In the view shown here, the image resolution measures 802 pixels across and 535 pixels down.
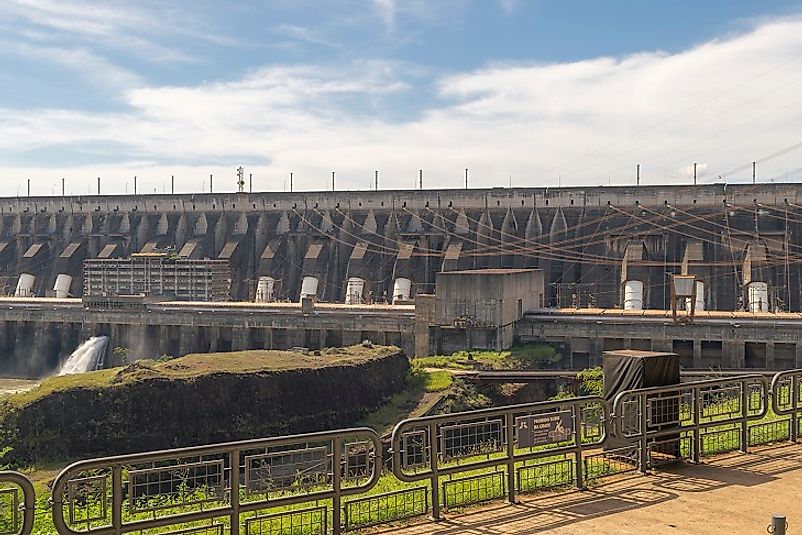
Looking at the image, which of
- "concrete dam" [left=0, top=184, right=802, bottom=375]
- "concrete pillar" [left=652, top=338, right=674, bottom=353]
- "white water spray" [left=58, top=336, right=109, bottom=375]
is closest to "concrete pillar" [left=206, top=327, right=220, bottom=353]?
"concrete dam" [left=0, top=184, right=802, bottom=375]

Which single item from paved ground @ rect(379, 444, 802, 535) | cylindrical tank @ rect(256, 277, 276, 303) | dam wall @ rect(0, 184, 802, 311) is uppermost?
dam wall @ rect(0, 184, 802, 311)

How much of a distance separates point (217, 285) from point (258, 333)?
11257 mm

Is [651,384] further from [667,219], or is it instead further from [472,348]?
[667,219]

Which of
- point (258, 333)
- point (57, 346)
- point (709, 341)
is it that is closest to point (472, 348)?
point (709, 341)

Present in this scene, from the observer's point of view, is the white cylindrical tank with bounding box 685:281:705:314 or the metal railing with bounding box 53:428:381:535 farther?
the white cylindrical tank with bounding box 685:281:705:314

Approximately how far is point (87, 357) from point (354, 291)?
Result: 1704 cm

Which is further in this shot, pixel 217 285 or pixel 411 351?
pixel 217 285

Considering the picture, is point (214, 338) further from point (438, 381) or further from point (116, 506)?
point (116, 506)

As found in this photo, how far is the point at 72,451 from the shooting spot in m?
23.3

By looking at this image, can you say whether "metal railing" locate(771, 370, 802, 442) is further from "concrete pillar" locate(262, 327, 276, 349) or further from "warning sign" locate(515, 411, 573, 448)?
"concrete pillar" locate(262, 327, 276, 349)

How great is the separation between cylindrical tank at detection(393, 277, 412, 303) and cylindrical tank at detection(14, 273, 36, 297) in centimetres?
2956

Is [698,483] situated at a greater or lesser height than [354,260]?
lesser

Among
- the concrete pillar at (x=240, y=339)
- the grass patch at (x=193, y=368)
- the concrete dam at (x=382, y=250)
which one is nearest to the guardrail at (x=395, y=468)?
the grass patch at (x=193, y=368)

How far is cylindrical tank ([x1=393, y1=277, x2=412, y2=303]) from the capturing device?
5219cm
